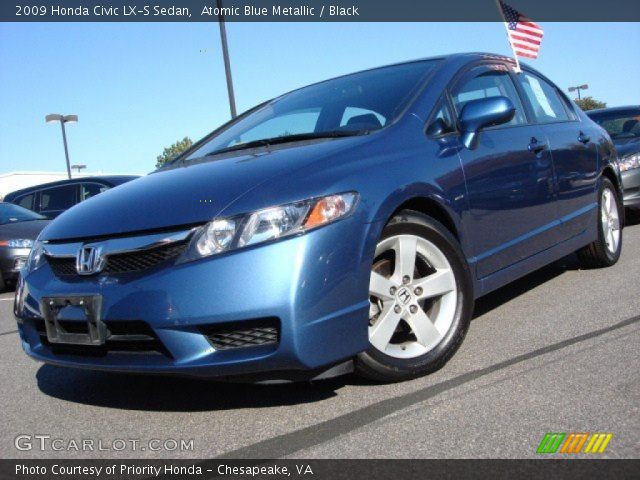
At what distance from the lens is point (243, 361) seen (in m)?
2.59

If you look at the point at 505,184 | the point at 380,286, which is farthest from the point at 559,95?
the point at 380,286

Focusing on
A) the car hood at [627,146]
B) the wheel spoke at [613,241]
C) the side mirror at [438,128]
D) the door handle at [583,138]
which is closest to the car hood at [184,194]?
the side mirror at [438,128]

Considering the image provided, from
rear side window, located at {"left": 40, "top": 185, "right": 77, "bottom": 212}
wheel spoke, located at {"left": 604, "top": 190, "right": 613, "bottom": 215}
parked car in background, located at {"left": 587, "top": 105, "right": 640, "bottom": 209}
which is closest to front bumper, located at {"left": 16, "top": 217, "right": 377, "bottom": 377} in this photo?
wheel spoke, located at {"left": 604, "top": 190, "right": 613, "bottom": 215}

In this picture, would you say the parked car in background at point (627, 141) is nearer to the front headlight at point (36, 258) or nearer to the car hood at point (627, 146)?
the car hood at point (627, 146)

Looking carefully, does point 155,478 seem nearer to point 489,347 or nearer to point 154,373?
point 154,373

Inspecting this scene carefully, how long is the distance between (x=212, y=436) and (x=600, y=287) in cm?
326

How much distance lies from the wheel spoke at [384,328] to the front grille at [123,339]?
86 cm

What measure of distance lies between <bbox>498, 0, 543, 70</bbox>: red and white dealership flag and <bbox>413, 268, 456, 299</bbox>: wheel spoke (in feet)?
11.1

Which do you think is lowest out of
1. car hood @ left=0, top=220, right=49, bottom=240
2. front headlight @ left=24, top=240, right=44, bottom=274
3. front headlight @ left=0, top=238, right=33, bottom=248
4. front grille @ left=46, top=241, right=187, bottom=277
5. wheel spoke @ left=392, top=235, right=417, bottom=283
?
front headlight @ left=0, top=238, right=33, bottom=248

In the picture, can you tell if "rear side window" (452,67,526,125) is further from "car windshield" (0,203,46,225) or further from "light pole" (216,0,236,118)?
"light pole" (216,0,236,118)

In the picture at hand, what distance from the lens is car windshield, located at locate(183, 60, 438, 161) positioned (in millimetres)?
3588

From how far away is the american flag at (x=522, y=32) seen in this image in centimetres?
604

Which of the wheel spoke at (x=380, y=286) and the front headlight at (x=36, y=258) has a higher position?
the front headlight at (x=36, y=258)

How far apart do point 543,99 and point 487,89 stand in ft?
2.94
